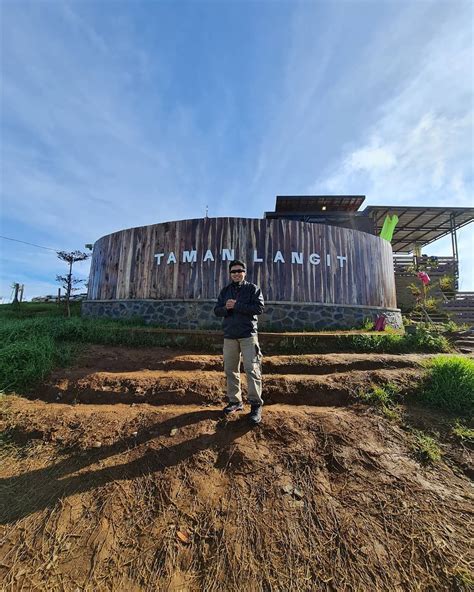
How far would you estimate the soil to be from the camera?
6.61 ft

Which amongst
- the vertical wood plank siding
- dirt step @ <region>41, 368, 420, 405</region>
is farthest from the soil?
the vertical wood plank siding

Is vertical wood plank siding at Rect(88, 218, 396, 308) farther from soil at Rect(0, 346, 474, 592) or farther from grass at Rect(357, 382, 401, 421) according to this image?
soil at Rect(0, 346, 474, 592)

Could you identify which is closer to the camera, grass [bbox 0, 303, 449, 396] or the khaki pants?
the khaki pants

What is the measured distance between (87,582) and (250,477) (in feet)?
4.57

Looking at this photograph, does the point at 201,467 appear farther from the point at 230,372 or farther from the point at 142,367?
the point at 142,367

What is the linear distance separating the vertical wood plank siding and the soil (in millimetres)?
3824

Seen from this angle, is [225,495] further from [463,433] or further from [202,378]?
[463,433]

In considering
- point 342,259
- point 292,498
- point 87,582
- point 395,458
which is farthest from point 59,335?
point 342,259

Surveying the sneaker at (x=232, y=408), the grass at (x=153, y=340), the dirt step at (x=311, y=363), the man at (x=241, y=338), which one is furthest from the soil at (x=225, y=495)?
the grass at (x=153, y=340)

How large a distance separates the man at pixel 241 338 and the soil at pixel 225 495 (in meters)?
0.28

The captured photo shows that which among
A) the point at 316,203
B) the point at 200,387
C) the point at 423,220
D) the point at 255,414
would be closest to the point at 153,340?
the point at 200,387

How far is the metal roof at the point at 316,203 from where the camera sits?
49.0ft

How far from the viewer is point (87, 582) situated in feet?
6.46

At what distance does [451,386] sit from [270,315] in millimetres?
4074
